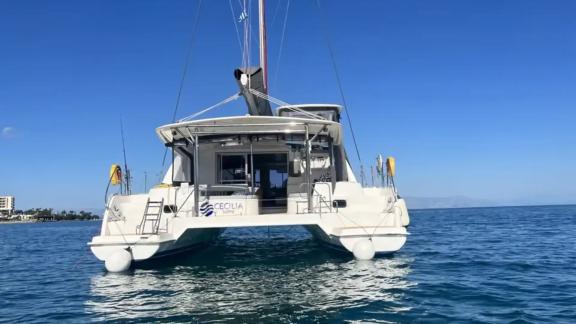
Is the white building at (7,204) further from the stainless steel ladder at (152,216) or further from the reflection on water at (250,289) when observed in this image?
the reflection on water at (250,289)

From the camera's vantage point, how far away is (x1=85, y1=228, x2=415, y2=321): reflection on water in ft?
21.4

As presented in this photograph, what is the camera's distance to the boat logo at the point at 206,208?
11797mm

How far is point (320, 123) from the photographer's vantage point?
12023mm

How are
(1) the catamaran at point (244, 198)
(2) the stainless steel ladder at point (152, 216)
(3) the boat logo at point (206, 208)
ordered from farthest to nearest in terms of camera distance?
(3) the boat logo at point (206, 208)
(2) the stainless steel ladder at point (152, 216)
(1) the catamaran at point (244, 198)

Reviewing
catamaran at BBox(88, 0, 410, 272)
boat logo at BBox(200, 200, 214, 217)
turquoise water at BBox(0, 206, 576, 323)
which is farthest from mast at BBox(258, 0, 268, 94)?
turquoise water at BBox(0, 206, 576, 323)

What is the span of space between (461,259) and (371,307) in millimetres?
6226

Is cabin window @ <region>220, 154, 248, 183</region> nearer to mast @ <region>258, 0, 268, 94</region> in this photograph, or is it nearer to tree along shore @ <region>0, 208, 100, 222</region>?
mast @ <region>258, 0, 268, 94</region>

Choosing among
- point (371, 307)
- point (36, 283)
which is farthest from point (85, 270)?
point (371, 307)

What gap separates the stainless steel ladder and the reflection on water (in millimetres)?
1044

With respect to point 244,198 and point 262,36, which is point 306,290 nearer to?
point 244,198

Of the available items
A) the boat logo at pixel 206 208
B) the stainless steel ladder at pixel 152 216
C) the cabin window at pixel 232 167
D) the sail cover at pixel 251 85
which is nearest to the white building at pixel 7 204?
the cabin window at pixel 232 167

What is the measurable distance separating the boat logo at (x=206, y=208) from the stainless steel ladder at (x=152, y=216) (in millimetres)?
1090

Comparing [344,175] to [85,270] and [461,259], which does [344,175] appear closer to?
[461,259]

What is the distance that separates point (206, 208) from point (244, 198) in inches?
42.2
